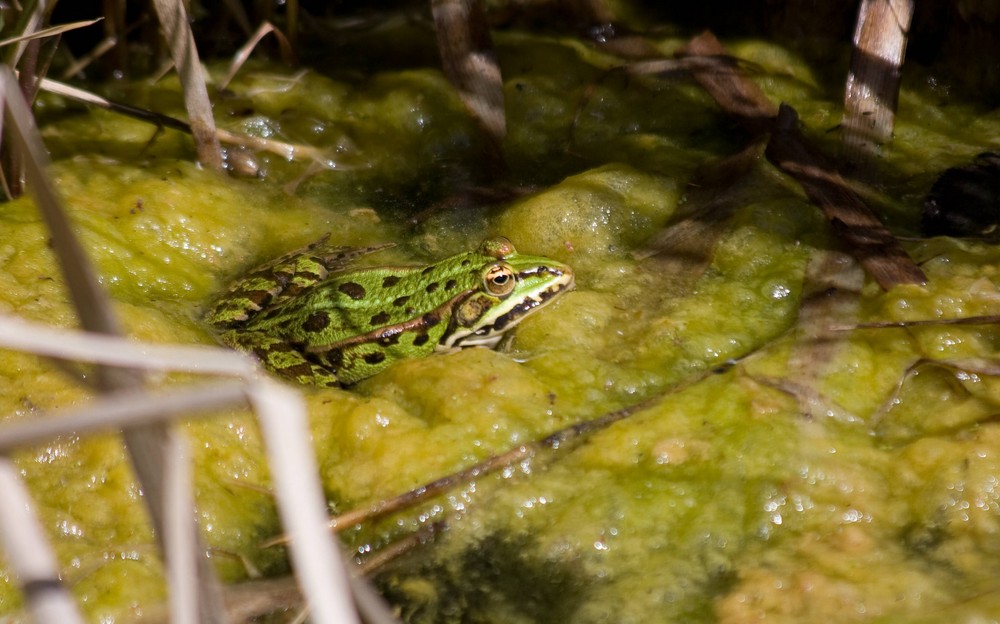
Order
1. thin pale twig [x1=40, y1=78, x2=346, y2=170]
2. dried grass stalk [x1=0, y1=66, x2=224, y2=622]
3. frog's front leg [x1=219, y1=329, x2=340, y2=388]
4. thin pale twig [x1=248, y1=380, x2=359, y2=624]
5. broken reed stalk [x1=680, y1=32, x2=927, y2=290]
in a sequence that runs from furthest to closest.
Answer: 1. thin pale twig [x1=40, y1=78, x2=346, y2=170]
2. frog's front leg [x1=219, y1=329, x2=340, y2=388]
3. broken reed stalk [x1=680, y1=32, x2=927, y2=290]
4. dried grass stalk [x1=0, y1=66, x2=224, y2=622]
5. thin pale twig [x1=248, y1=380, x2=359, y2=624]

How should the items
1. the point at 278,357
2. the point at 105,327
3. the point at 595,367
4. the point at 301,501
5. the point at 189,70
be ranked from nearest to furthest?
the point at 301,501 < the point at 105,327 < the point at 595,367 < the point at 278,357 < the point at 189,70

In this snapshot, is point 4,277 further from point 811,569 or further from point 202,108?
point 811,569

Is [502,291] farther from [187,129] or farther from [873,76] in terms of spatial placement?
[873,76]

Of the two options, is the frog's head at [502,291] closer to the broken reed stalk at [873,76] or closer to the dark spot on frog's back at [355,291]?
the dark spot on frog's back at [355,291]

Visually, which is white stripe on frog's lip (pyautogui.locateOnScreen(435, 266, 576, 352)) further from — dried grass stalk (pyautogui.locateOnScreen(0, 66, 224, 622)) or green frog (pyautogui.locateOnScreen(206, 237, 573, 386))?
dried grass stalk (pyautogui.locateOnScreen(0, 66, 224, 622))

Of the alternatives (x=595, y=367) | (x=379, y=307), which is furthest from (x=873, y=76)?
(x=379, y=307)

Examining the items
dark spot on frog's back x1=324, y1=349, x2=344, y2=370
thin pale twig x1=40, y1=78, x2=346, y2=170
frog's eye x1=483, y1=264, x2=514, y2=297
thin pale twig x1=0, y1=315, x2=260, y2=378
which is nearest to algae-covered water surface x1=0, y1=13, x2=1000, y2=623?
thin pale twig x1=40, y1=78, x2=346, y2=170

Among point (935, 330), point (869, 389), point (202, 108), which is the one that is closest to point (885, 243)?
point (935, 330)
